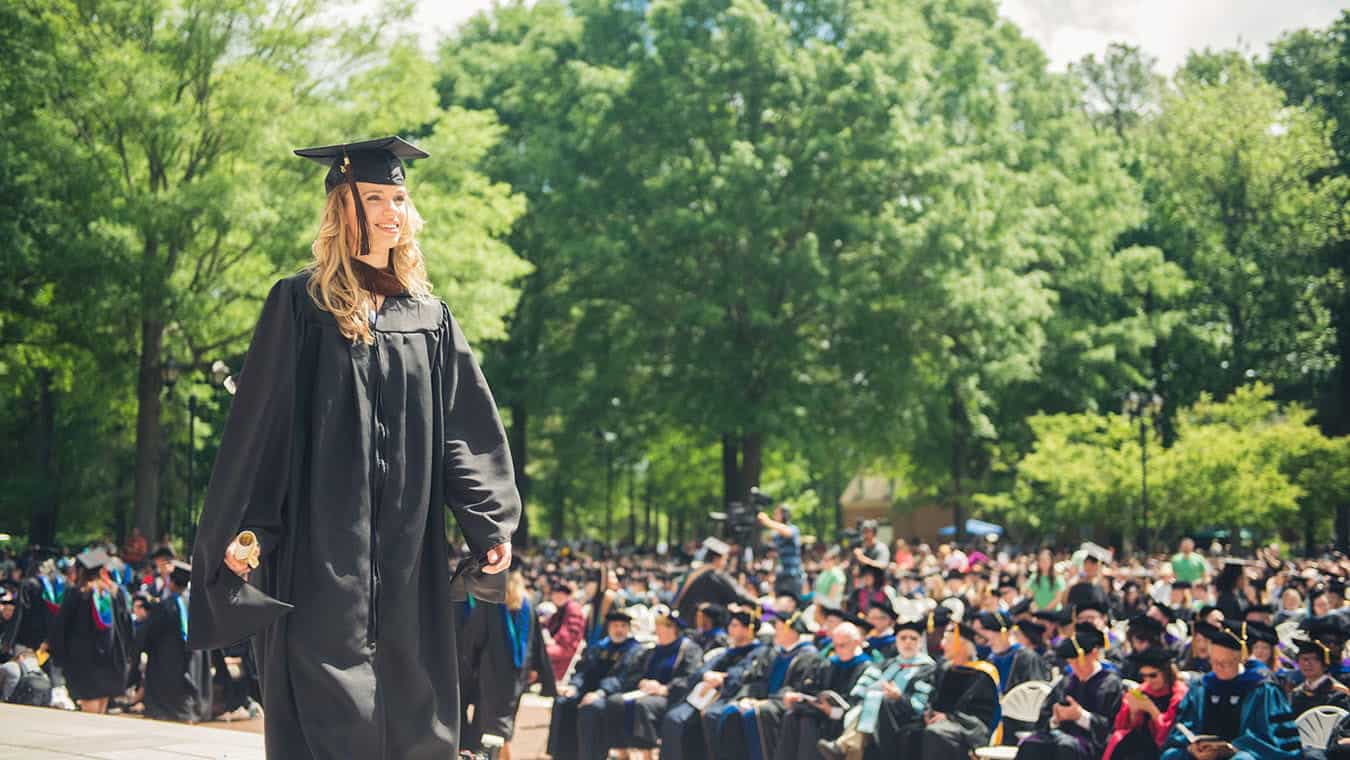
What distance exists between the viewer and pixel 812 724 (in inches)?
450

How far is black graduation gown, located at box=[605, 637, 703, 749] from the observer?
1282cm

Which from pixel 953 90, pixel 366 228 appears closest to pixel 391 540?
pixel 366 228

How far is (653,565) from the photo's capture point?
33.0m

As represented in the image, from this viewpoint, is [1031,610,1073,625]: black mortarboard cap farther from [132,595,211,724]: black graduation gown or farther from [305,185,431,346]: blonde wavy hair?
[305,185,431,346]: blonde wavy hair

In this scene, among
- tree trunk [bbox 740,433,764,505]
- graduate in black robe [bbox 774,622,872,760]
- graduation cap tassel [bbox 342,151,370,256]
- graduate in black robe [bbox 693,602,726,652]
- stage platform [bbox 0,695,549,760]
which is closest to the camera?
graduation cap tassel [bbox 342,151,370,256]

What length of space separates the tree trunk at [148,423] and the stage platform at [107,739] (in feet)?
52.7

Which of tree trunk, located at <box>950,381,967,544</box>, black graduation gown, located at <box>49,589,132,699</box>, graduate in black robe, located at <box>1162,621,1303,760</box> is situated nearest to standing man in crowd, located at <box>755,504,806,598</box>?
black graduation gown, located at <box>49,589,132,699</box>

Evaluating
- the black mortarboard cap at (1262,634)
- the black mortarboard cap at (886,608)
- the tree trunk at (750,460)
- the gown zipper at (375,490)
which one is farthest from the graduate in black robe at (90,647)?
the tree trunk at (750,460)

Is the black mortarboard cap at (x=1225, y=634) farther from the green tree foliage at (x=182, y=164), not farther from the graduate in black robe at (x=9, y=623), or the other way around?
the green tree foliage at (x=182, y=164)

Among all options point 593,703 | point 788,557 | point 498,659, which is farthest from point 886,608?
point 788,557

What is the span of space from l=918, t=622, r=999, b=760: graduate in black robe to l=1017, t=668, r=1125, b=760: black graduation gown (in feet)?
1.75

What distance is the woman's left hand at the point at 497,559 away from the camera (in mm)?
3754

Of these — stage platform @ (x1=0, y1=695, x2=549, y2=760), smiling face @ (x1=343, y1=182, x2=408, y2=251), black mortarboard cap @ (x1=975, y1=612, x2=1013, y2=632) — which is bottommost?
black mortarboard cap @ (x1=975, y1=612, x2=1013, y2=632)

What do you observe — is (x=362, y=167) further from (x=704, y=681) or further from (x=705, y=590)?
(x=705, y=590)
